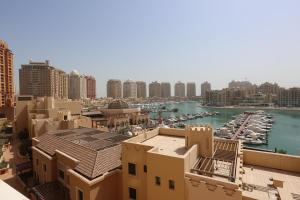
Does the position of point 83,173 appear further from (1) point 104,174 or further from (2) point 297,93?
(2) point 297,93

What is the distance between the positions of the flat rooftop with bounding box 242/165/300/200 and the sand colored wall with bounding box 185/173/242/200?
90 cm

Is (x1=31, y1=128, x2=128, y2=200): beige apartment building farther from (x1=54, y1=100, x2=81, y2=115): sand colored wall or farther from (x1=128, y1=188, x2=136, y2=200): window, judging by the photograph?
(x1=54, y1=100, x2=81, y2=115): sand colored wall

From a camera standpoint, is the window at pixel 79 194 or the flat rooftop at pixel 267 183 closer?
the flat rooftop at pixel 267 183

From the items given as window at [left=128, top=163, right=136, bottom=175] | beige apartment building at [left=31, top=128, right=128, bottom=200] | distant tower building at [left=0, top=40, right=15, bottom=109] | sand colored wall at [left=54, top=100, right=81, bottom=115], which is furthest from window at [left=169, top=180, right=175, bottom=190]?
distant tower building at [left=0, top=40, right=15, bottom=109]

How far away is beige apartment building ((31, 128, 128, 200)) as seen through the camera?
15.8 m

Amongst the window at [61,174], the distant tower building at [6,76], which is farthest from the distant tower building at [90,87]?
the window at [61,174]

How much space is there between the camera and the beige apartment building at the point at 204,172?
38.9 ft

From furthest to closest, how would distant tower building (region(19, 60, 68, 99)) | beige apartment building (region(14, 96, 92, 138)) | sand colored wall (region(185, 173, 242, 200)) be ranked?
distant tower building (region(19, 60, 68, 99)) < beige apartment building (region(14, 96, 92, 138)) < sand colored wall (region(185, 173, 242, 200))

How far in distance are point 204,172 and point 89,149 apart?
1154cm

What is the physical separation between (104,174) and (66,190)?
6224 millimetres

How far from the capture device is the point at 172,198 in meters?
13.1

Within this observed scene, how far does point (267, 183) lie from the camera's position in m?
13.1

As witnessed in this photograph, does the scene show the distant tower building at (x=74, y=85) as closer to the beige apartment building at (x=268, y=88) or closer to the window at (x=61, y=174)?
the window at (x=61, y=174)

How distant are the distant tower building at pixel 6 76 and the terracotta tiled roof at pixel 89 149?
5332 cm
